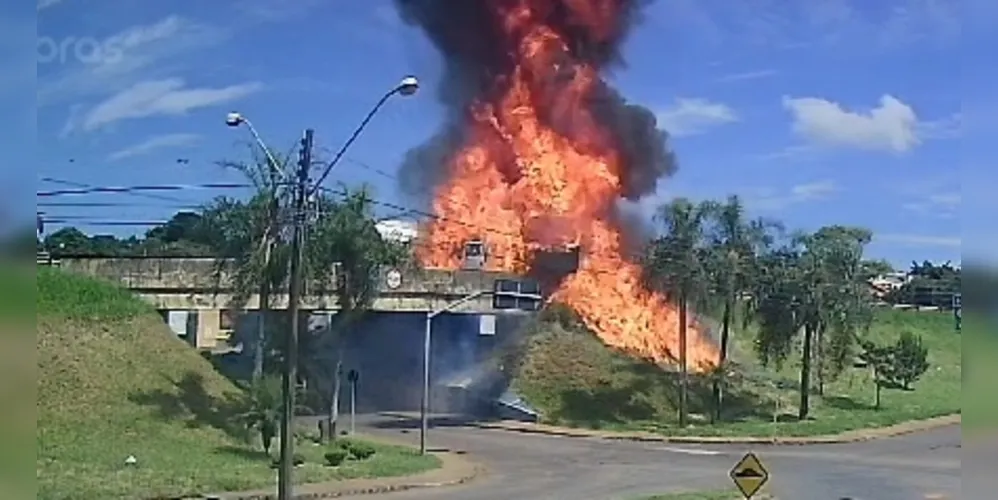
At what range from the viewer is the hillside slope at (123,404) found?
2514 cm

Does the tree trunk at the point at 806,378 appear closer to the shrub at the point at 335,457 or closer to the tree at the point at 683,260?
the tree at the point at 683,260

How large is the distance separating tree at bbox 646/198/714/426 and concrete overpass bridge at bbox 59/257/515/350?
7.83m

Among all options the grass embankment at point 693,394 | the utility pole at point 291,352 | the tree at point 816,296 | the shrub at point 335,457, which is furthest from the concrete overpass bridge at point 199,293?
the utility pole at point 291,352

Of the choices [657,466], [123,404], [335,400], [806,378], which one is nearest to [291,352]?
[123,404]

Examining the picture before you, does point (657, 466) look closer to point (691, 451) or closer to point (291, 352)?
point (691, 451)

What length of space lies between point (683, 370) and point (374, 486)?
17.0 m

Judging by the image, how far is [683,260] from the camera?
4022 centimetres

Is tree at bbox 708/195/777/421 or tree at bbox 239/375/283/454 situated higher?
tree at bbox 708/195/777/421

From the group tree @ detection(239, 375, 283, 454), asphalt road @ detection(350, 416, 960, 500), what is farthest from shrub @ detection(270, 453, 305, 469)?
asphalt road @ detection(350, 416, 960, 500)

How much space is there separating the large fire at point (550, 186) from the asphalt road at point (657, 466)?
302 inches

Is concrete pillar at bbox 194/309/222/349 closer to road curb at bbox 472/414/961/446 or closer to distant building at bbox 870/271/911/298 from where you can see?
road curb at bbox 472/414/961/446

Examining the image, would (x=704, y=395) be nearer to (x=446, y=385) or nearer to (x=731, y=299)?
(x=731, y=299)

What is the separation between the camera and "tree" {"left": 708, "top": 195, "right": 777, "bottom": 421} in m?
39.7
